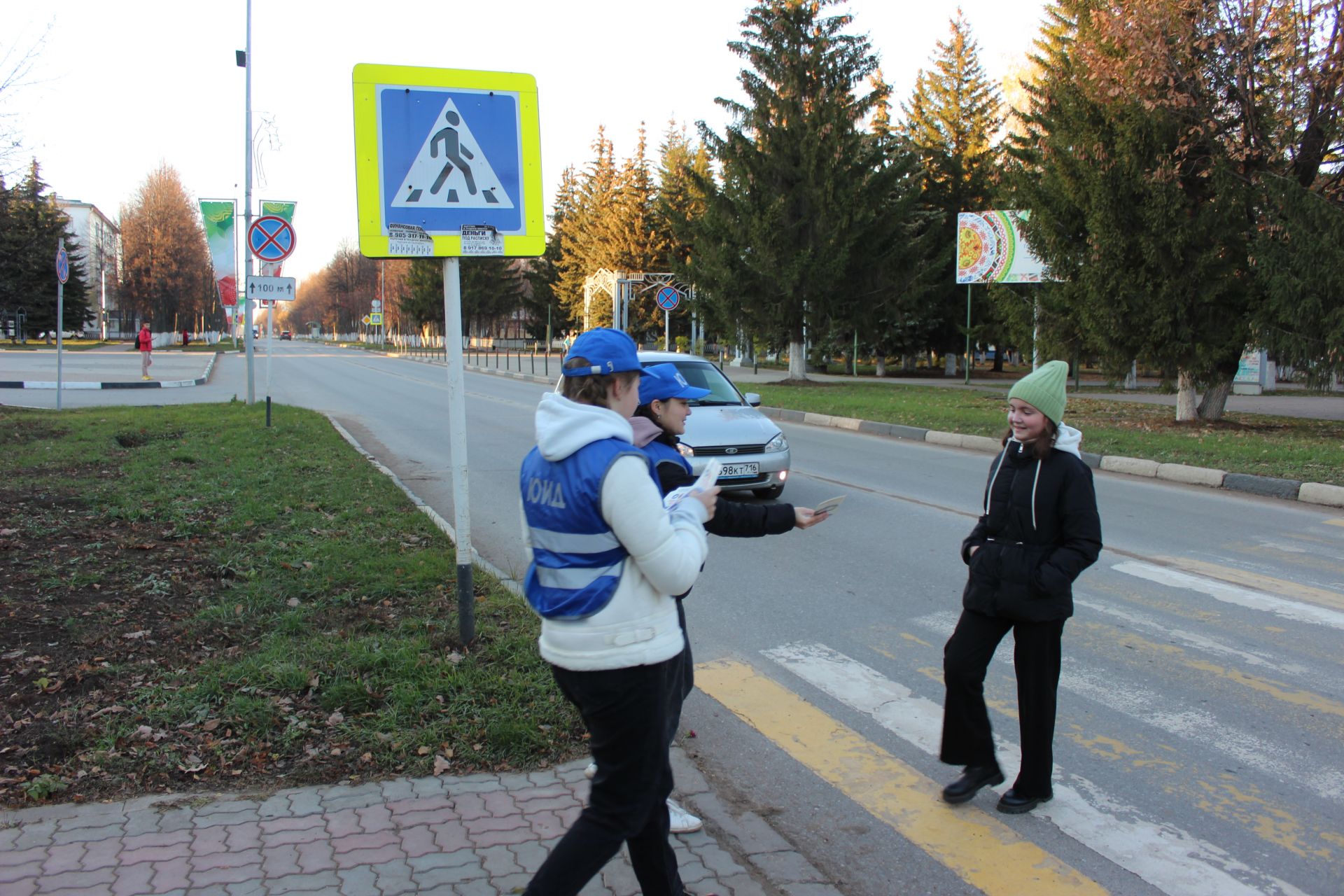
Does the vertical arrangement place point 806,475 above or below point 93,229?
below

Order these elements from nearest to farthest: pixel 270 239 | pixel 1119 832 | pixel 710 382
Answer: pixel 1119 832 < pixel 710 382 < pixel 270 239

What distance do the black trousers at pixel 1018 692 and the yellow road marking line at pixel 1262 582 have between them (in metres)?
4.04

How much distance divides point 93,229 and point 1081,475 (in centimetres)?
10158

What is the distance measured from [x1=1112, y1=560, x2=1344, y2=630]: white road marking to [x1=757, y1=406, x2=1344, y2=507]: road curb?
324 centimetres

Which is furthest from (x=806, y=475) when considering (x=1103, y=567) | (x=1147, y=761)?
(x=1147, y=761)

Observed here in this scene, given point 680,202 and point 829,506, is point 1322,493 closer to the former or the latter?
point 829,506

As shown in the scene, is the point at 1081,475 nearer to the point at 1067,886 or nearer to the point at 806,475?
the point at 1067,886

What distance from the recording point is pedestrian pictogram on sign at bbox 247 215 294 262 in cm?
1476

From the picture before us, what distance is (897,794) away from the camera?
3744 millimetres

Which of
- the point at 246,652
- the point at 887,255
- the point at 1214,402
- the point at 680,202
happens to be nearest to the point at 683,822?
the point at 246,652

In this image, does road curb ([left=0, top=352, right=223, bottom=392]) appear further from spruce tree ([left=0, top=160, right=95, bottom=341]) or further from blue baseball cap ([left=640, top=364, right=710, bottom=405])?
blue baseball cap ([left=640, top=364, right=710, bottom=405])

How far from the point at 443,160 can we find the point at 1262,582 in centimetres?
645

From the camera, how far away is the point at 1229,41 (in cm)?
1506

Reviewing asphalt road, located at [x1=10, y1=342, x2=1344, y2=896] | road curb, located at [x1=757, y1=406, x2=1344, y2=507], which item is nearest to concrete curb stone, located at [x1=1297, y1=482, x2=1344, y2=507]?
road curb, located at [x1=757, y1=406, x2=1344, y2=507]
